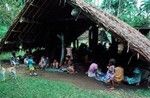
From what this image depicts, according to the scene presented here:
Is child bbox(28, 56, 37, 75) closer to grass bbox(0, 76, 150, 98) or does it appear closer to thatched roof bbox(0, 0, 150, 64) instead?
grass bbox(0, 76, 150, 98)

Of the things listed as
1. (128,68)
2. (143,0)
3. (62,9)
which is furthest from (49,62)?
(143,0)

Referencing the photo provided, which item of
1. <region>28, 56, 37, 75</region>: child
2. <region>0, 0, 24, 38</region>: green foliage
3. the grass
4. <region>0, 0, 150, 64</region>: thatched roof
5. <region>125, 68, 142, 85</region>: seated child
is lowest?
the grass

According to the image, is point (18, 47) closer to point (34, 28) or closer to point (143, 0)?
point (34, 28)

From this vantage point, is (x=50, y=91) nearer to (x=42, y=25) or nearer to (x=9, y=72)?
(x=9, y=72)

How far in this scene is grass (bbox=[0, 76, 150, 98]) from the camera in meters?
9.95

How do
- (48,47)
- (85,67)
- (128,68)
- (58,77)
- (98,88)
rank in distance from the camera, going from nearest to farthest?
(98,88), (58,77), (128,68), (85,67), (48,47)

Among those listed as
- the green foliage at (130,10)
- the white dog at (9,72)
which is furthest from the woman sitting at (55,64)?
the green foliage at (130,10)

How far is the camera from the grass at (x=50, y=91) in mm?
9953

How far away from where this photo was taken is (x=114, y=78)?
37.1ft

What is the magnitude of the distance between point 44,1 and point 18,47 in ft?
10.6

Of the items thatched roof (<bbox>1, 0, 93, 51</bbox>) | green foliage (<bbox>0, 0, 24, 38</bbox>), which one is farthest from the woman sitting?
green foliage (<bbox>0, 0, 24, 38</bbox>)

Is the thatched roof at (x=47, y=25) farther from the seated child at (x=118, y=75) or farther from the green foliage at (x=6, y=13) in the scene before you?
the green foliage at (x=6, y=13)

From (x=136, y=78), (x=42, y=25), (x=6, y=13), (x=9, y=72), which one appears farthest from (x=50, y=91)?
(x=6, y=13)

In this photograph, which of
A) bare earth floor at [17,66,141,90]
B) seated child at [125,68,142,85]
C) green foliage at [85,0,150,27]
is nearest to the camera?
bare earth floor at [17,66,141,90]
